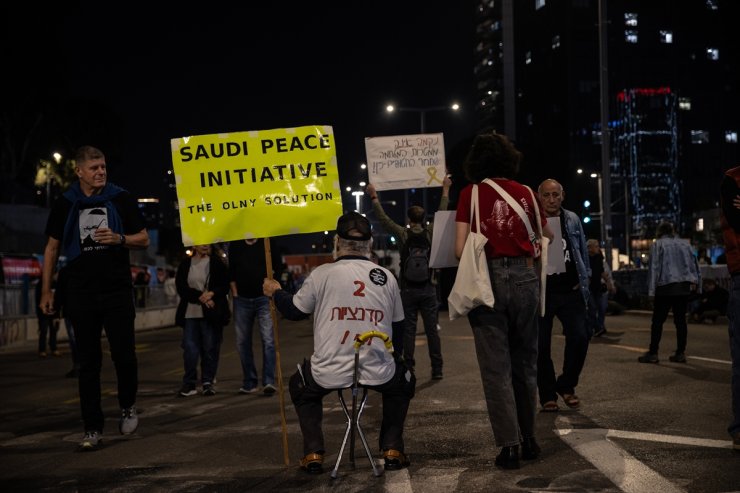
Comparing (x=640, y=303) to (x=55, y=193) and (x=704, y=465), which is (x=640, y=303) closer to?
(x=704, y=465)

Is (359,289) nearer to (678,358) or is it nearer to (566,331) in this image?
(566,331)

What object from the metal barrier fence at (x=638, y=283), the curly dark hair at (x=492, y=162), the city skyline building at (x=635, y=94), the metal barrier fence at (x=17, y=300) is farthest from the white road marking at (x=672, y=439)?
the city skyline building at (x=635, y=94)

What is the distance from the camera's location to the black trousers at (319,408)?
5.44 metres

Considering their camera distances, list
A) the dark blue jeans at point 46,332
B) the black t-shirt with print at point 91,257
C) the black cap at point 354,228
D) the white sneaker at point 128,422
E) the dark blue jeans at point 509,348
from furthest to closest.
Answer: the dark blue jeans at point 46,332 < the white sneaker at point 128,422 < the black t-shirt with print at point 91,257 < the black cap at point 354,228 < the dark blue jeans at point 509,348

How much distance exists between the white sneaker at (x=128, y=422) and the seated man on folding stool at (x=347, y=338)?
2289 millimetres

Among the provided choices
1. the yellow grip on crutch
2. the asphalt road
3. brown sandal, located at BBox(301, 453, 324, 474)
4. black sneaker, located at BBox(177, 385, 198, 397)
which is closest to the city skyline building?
black sneaker, located at BBox(177, 385, 198, 397)

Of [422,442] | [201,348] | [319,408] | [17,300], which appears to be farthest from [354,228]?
[17,300]

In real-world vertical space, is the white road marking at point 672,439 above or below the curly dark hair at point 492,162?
below

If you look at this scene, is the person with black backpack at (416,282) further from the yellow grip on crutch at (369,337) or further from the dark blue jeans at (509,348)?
the yellow grip on crutch at (369,337)

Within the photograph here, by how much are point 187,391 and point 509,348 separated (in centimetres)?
538

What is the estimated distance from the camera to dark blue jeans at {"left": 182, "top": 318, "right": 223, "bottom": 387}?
1006 cm

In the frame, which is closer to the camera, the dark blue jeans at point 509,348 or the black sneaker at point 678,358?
the dark blue jeans at point 509,348

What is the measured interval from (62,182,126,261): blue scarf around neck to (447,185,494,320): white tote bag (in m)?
3.16

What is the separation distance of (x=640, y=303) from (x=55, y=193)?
48427 millimetres
